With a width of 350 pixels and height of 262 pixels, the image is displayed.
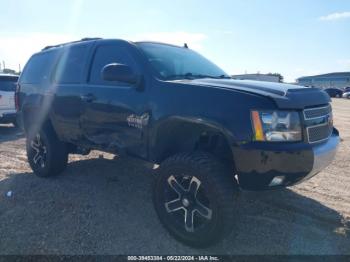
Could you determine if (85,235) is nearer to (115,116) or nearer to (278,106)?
(115,116)

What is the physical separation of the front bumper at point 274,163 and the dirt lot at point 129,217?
2.33ft

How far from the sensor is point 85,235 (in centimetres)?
346

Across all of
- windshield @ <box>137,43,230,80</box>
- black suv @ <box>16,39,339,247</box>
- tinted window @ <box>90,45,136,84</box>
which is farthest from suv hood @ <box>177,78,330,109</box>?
tinted window @ <box>90,45,136,84</box>

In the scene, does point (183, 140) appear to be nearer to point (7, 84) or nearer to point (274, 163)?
point (274, 163)

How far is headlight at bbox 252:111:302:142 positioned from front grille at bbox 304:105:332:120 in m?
0.22

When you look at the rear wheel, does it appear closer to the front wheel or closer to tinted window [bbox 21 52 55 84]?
tinted window [bbox 21 52 55 84]

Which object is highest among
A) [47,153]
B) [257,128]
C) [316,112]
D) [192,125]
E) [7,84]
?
[316,112]

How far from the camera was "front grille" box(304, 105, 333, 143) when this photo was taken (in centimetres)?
308

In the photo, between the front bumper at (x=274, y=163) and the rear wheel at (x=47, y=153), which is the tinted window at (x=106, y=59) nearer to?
the rear wheel at (x=47, y=153)

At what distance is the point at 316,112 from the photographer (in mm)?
3264

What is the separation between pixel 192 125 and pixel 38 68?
3346mm

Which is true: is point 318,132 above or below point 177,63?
below

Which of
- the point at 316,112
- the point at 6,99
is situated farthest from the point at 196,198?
the point at 6,99

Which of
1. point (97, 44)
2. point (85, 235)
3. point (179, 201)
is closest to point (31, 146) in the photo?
point (97, 44)
